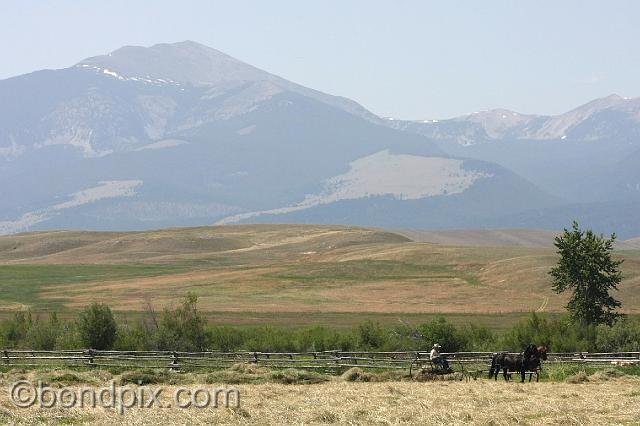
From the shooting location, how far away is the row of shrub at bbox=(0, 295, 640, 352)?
6556cm

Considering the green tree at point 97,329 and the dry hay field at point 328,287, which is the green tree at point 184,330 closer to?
the green tree at point 97,329

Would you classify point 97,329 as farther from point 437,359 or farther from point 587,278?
point 587,278

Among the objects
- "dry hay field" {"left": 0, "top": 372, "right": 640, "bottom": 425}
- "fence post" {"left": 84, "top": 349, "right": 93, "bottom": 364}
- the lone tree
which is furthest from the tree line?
"dry hay field" {"left": 0, "top": 372, "right": 640, "bottom": 425}

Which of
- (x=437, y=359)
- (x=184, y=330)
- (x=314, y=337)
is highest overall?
(x=437, y=359)

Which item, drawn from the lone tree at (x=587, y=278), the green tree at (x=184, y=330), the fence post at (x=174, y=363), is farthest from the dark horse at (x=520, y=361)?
the green tree at (x=184, y=330)

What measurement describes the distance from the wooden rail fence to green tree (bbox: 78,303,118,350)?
8.31 metres

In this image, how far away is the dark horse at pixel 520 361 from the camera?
46656 millimetres

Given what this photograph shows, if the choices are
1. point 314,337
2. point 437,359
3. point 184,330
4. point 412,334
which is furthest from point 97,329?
point 437,359

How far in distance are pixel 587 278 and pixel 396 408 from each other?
3908 cm

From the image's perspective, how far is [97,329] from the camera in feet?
227

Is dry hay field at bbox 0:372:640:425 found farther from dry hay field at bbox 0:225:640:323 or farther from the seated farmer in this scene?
dry hay field at bbox 0:225:640:323

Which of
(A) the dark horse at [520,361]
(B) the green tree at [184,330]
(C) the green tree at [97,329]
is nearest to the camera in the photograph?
(A) the dark horse at [520,361]

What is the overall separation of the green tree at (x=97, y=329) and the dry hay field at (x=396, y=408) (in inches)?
967

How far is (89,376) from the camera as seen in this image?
48094 mm
